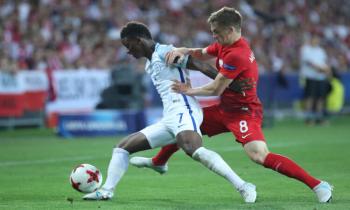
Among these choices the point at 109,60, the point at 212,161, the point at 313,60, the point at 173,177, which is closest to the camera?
the point at 212,161

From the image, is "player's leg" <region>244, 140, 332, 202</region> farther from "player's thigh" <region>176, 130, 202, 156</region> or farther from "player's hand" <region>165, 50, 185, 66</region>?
"player's hand" <region>165, 50, 185, 66</region>

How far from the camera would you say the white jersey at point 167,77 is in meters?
9.49

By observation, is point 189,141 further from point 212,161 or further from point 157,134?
point 157,134

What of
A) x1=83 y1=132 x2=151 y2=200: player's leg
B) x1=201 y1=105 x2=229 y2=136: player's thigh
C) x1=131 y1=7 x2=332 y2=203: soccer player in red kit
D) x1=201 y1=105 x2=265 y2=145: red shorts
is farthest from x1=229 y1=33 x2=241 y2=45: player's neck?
x1=83 y1=132 x2=151 y2=200: player's leg

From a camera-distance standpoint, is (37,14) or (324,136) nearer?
(324,136)

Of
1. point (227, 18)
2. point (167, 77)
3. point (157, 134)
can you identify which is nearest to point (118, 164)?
point (157, 134)

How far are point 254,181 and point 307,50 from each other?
37.9 feet

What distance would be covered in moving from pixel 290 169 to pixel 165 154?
175 centimetres

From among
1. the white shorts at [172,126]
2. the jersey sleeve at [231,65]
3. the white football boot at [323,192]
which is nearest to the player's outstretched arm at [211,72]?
the jersey sleeve at [231,65]

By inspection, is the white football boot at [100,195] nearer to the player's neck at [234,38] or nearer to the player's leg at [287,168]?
the player's leg at [287,168]

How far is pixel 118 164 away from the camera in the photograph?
929 cm

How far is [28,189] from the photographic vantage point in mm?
10367

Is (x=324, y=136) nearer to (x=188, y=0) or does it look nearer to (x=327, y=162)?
(x=327, y=162)

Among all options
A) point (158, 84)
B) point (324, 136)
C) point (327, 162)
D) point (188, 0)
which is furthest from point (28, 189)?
point (188, 0)
